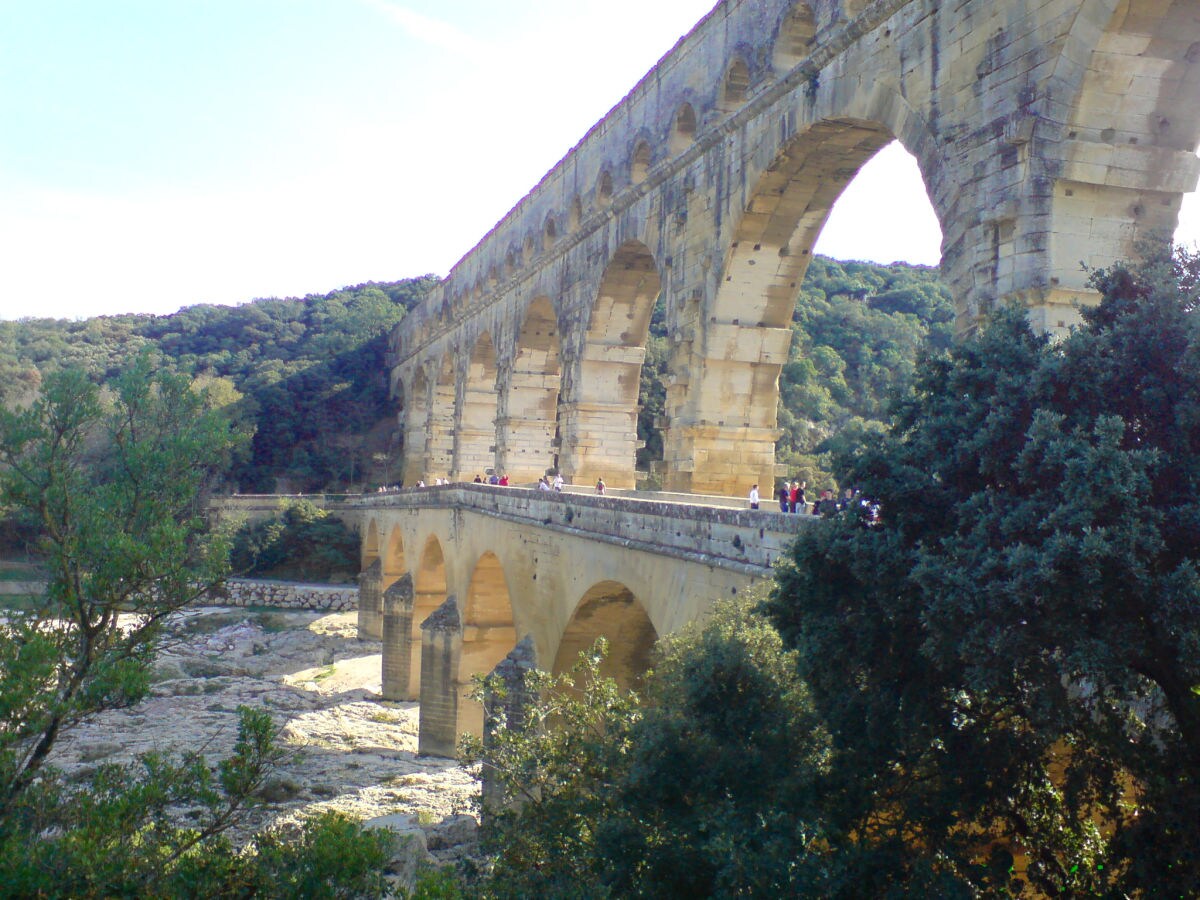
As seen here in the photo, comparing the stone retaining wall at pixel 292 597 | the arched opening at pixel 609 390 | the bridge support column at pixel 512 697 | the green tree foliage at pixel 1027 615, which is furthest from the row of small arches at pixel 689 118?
the stone retaining wall at pixel 292 597

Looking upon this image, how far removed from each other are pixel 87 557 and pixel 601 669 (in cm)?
730

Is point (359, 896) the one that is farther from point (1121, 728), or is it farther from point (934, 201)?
point (934, 201)

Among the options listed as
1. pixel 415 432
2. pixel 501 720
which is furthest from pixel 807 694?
pixel 415 432

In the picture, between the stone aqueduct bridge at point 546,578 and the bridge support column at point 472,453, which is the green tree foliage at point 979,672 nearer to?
the stone aqueduct bridge at point 546,578

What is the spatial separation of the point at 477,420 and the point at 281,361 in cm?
2376

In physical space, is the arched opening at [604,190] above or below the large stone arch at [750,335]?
above

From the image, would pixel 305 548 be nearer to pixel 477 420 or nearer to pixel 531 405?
pixel 477 420

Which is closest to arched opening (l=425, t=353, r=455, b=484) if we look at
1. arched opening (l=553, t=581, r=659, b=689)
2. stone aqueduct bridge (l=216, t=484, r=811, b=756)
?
stone aqueduct bridge (l=216, t=484, r=811, b=756)

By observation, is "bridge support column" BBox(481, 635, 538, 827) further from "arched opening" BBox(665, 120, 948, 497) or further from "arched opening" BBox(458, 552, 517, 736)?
"arched opening" BBox(458, 552, 517, 736)

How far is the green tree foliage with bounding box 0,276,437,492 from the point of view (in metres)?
42.4

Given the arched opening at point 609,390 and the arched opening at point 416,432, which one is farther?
the arched opening at point 416,432

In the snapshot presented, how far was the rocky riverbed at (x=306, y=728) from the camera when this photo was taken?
43.5ft

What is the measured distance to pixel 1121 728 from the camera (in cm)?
439

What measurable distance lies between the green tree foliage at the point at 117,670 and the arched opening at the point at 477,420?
18356 mm
